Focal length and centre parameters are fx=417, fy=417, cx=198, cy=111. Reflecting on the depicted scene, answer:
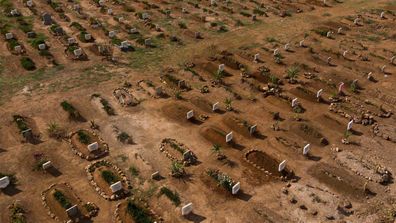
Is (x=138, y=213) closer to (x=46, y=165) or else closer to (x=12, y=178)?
(x=46, y=165)

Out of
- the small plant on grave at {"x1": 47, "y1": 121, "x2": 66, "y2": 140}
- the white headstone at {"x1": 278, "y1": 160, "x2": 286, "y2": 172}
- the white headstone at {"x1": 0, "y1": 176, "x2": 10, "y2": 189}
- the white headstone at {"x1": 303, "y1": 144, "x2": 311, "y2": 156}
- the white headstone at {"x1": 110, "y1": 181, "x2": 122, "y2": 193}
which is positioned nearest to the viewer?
the white headstone at {"x1": 110, "y1": 181, "x2": 122, "y2": 193}

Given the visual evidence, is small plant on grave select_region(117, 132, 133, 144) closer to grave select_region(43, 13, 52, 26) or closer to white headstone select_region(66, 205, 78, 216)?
white headstone select_region(66, 205, 78, 216)

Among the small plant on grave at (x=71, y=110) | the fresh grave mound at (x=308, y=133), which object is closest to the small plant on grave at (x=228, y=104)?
the fresh grave mound at (x=308, y=133)

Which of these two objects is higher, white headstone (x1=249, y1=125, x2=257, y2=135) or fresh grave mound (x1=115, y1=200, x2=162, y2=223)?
white headstone (x1=249, y1=125, x2=257, y2=135)

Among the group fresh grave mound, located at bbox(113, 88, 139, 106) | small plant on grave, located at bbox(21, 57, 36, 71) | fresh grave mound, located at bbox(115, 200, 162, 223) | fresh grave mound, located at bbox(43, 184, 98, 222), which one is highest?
small plant on grave, located at bbox(21, 57, 36, 71)

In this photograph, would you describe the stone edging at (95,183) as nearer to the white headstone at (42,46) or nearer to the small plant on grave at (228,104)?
the small plant on grave at (228,104)

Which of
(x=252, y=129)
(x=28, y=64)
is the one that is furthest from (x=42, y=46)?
(x=252, y=129)

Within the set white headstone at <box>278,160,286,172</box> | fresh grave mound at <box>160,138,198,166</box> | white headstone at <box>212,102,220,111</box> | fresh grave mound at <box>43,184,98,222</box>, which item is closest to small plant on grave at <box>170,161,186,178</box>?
fresh grave mound at <box>160,138,198,166</box>
